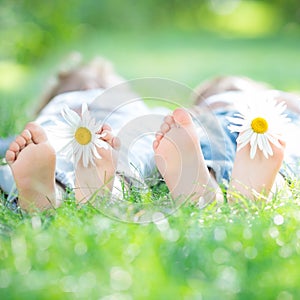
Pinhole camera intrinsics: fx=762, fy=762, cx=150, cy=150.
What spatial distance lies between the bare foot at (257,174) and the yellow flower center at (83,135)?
0.32 meters

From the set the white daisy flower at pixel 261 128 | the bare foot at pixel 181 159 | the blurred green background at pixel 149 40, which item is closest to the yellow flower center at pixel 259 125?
the white daisy flower at pixel 261 128

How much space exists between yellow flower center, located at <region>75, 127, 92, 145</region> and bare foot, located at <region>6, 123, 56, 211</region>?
0.06 metres

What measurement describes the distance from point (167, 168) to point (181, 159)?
36 mm

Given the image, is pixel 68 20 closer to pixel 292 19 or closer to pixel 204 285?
pixel 292 19

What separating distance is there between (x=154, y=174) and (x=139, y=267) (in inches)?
23.7

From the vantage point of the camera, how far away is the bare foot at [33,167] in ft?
5.32

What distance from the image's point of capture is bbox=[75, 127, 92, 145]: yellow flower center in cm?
163

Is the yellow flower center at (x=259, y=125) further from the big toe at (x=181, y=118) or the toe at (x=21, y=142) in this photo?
the toe at (x=21, y=142)

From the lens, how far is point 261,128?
1.61 meters

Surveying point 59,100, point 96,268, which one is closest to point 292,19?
point 59,100

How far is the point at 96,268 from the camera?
116 cm

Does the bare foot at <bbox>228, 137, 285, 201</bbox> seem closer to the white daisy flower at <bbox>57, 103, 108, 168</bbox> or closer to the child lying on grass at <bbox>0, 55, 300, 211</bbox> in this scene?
the child lying on grass at <bbox>0, 55, 300, 211</bbox>

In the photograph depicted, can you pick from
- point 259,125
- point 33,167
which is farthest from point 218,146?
point 33,167

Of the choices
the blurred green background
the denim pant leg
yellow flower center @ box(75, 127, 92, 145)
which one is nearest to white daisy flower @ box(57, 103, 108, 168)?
yellow flower center @ box(75, 127, 92, 145)
